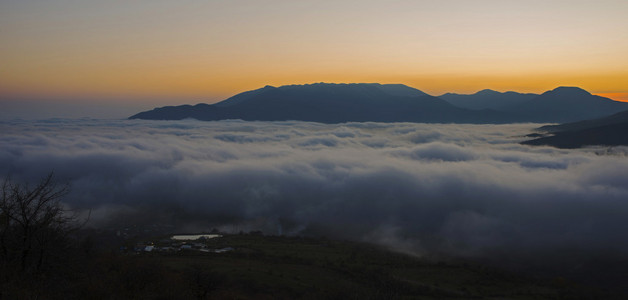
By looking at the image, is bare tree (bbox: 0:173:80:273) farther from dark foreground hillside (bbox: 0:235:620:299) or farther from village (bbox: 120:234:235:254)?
village (bbox: 120:234:235:254)

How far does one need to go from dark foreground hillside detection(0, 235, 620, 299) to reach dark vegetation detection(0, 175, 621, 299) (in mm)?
171

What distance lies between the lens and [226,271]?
212 ft

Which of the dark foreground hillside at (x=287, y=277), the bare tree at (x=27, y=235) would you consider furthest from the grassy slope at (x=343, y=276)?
the bare tree at (x=27, y=235)

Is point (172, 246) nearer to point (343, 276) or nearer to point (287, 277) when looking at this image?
point (287, 277)

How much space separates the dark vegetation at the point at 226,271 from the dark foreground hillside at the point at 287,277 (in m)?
0.17

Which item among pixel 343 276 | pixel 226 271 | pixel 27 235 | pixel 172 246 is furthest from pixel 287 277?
pixel 27 235

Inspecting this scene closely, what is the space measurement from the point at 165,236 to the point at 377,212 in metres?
92.2

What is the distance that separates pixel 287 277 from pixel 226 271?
1068cm

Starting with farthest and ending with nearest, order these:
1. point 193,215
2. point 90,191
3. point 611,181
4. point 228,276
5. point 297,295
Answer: point 90,191 < point 193,215 < point 611,181 < point 228,276 < point 297,295

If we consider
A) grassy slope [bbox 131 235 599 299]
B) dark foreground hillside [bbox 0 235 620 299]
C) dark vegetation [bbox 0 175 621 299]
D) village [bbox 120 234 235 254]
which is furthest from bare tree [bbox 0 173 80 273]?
village [bbox 120 234 235 254]

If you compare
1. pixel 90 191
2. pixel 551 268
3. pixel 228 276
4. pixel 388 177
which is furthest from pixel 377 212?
pixel 90 191

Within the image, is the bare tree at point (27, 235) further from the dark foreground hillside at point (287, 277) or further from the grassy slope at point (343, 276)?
the grassy slope at point (343, 276)

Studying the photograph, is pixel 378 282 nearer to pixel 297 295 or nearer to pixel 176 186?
pixel 297 295

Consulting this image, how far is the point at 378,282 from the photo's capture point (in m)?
67.6
